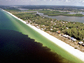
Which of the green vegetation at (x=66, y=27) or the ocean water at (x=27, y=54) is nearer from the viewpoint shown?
the ocean water at (x=27, y=54)

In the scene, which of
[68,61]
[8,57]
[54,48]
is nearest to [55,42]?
[54,48]

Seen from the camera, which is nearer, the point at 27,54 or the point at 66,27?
the point at 27,54

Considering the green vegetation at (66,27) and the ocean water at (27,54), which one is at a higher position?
the green vegetation at (66,27)

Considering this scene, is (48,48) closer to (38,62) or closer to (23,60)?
(38,62)

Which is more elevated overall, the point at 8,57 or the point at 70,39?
the point at 70,39

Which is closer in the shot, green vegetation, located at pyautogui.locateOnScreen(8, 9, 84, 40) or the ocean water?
the ocean water

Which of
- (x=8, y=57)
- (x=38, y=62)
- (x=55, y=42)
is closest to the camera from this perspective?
(x=38, y=62)

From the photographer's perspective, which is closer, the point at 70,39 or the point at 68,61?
the point at 68,61

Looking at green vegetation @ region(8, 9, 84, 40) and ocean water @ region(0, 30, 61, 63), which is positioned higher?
green vegetation @ region(8, 9, 84, 40)

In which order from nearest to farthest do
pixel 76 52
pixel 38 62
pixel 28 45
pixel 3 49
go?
pixel 38 62
pixel 76 52
pixel 3 49
pixel 28 45

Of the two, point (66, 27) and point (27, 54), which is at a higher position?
point (66, 27)
